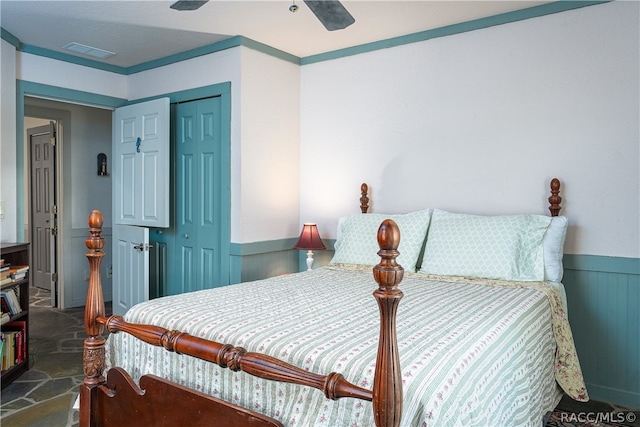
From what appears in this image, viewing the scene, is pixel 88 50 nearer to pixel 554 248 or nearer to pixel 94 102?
pixel 94 102

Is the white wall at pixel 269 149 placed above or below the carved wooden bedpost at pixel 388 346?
above

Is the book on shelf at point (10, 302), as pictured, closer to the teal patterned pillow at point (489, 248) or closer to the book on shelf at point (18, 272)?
the book on shelf at point (18, 272)

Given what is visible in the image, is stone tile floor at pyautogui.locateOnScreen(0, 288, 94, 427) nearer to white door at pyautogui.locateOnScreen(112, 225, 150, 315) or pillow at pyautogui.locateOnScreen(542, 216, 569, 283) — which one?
white door at pyautogui.locateOnScreen(112, 225, 150, 315)

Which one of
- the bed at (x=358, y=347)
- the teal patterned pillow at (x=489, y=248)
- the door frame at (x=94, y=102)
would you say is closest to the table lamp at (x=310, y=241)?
the door frame at (x=94, y=102)

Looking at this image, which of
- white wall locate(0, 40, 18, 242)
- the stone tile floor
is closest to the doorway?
the stone tile floor

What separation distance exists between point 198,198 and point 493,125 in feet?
7.71

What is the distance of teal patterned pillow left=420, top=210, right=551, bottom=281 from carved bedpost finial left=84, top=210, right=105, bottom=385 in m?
1.90

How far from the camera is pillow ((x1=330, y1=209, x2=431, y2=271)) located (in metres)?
3.11

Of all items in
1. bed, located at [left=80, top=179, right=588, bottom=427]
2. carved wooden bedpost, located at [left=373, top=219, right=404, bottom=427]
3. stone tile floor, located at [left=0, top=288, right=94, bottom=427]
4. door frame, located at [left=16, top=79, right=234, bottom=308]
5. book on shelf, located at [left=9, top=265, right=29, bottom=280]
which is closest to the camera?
carved wooden bedpost, located at [left=373, top=219, right=404, bottom=427]

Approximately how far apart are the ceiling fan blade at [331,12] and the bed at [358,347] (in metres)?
1.26

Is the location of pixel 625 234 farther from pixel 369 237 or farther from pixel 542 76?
pixel 369 237

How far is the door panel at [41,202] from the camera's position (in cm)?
556

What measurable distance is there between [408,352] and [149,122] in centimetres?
337

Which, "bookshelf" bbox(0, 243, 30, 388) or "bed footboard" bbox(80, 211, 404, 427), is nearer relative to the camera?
"bed footboard" bbox(80, 211, 404, 427)
